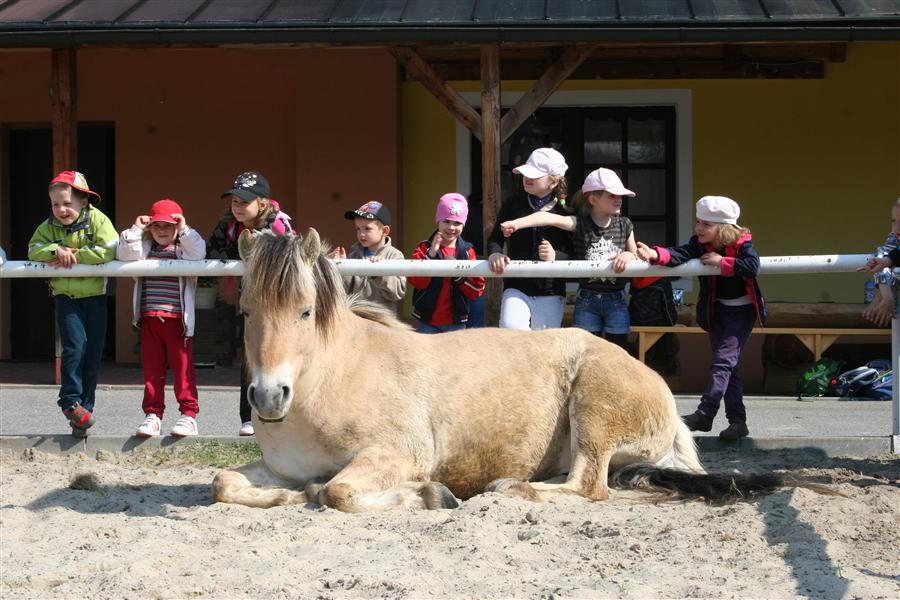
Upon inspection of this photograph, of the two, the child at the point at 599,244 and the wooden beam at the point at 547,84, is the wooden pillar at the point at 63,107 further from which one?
the child at the point at 599,244

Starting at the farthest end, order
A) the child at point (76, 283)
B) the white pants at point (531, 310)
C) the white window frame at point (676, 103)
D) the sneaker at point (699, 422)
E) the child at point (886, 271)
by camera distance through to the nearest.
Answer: the white window frame at point (676, 103) < the white pants at point (531, 310) < the child at point (76, 283) < the sneaker at point (699, 422) < the child at point (886, 271)

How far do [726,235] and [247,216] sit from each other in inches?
112

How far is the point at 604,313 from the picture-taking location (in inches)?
291

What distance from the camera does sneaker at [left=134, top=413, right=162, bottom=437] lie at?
723cm

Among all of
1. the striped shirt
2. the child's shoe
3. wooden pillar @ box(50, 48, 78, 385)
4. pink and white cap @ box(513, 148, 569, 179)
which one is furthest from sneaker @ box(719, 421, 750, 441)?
wooden pillar @ box(50, 48, 78, 385)

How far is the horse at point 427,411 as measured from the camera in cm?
533

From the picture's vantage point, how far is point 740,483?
561 centimetres

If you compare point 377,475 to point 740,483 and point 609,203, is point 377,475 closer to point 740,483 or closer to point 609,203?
point 740,483

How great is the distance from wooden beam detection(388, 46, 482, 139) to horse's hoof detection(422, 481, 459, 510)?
5.87m

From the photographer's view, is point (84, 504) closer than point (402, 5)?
Yes

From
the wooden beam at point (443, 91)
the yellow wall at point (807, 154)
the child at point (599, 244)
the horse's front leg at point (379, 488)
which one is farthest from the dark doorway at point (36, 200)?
the horse's front leg at point (379, 488)

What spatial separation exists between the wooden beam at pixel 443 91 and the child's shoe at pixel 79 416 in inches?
193

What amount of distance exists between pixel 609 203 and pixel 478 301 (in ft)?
4.04

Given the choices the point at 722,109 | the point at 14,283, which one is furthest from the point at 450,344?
the point at 14,283
